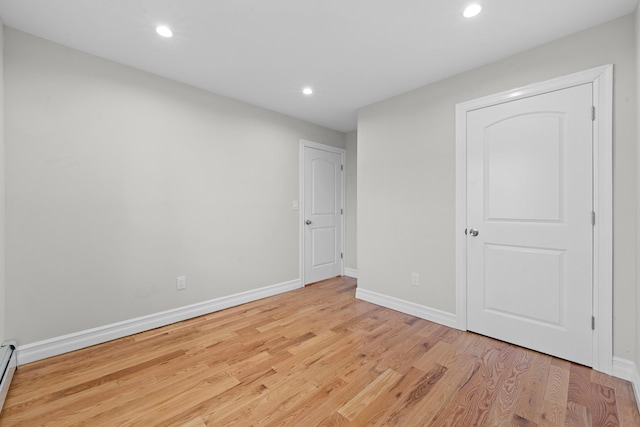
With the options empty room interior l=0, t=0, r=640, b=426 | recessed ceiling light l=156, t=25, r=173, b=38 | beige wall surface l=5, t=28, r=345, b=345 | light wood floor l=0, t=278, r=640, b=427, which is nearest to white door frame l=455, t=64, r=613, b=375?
empty room interior l=0, t=0, r=640, b=426

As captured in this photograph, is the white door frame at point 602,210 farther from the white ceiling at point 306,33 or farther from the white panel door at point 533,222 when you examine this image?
the white ceiling at point 306,33

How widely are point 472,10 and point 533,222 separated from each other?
1562mm

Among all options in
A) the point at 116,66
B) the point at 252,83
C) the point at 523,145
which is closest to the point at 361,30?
the point at 252,83

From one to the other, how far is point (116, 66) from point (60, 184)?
3.57 feet

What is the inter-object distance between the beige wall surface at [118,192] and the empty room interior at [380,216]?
0.02 metres

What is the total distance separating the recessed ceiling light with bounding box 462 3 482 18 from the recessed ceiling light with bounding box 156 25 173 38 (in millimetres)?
2000

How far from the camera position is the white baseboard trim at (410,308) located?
8.32ft

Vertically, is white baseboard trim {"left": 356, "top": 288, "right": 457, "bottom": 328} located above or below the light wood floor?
above

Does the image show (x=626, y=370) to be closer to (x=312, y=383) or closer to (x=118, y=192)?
(x=312, y=383)

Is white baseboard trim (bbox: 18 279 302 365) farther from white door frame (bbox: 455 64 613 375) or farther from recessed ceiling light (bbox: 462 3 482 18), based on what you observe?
recessed ceiling light (bbox: 462 3 482 18)

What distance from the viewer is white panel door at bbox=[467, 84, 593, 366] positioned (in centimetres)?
188

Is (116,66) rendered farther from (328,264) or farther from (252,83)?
(328,264)

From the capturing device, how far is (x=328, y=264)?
420 centimetres

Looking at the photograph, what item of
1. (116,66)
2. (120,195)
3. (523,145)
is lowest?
(120,195)
